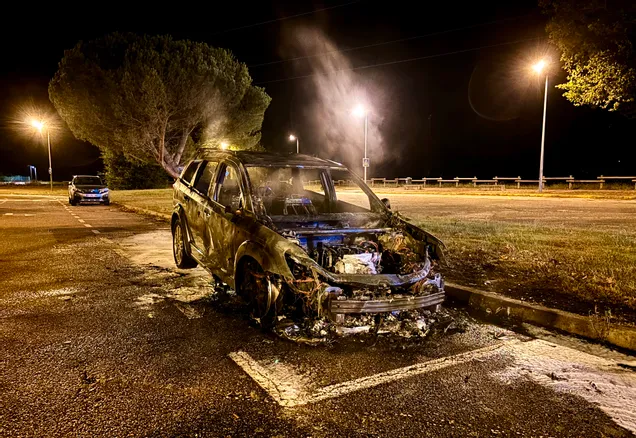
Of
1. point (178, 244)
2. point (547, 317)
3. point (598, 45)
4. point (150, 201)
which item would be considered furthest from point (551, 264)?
point (150, 201)

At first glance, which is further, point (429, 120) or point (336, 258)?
point (429, 120)

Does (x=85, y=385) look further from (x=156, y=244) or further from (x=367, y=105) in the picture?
(x=367, y=105)

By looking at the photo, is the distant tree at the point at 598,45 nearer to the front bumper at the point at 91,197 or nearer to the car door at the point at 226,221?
the car door at the point at 226,221

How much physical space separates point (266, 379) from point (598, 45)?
10.2 m

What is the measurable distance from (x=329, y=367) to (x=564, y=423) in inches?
66.5

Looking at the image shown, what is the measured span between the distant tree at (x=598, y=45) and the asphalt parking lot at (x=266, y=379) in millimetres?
7814

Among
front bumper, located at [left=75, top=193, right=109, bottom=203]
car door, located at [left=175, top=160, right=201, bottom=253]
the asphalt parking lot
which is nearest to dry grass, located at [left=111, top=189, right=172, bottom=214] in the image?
front bumper, located at [left=75, top=193, right=109, bottom=203]

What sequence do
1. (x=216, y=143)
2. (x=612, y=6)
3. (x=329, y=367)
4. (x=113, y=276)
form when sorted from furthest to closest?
(x=216, y=143) → (x=612, y=6) → (x=113, y=276) → (x=329, y=367)

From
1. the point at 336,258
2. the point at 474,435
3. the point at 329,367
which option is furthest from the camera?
the point at 336,258

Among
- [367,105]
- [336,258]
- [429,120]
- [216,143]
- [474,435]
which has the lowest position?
[474,435]

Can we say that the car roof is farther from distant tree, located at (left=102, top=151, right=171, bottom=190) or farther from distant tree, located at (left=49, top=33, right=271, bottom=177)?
distant tree, located at (left=102, top=151, right=171, bottom=190)

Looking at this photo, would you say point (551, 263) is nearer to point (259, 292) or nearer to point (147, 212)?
point (259, 292)

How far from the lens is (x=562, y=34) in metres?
10.2

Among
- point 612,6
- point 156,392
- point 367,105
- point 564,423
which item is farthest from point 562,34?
point 367,105
